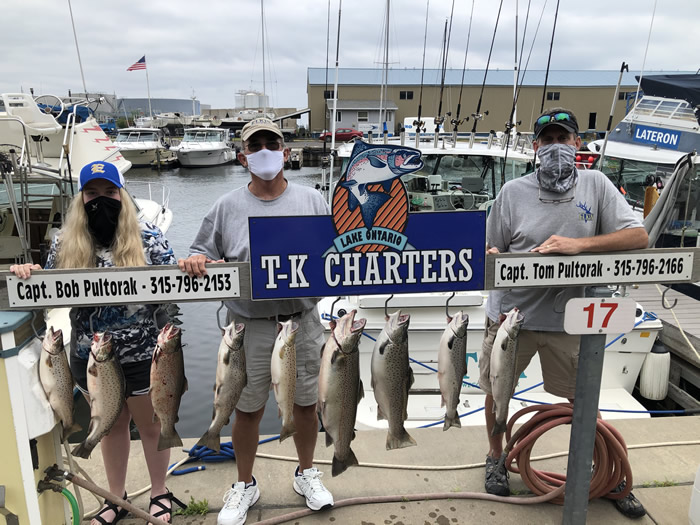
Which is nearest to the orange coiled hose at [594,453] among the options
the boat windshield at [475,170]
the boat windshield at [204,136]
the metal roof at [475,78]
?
the boat windshield at [475,170]

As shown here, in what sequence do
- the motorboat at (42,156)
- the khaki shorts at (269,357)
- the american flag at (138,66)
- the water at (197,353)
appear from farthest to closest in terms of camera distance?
the american flag at (138,66) → the motorboat at (42,156) → the water at (197,353) → the khaki shorts at (269,357)

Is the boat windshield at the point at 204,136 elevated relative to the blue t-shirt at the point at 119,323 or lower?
lower

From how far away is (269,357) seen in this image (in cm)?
282

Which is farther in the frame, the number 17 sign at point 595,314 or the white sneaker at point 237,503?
the white sneaker at point 237,503

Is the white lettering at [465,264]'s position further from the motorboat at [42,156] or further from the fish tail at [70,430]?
the motorboat at [42,156]

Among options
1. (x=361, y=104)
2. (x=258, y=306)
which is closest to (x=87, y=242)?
(x=258, y=306)

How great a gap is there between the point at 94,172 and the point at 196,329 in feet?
25.8

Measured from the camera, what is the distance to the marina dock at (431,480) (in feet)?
9.80

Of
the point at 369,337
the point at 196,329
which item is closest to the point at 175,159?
the point at 196,329

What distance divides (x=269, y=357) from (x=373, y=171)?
119cm

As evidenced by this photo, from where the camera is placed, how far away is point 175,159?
40438 mm

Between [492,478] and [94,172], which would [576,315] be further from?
[94,172]

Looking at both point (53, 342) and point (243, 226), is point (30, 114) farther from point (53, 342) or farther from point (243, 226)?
point (53, 342)

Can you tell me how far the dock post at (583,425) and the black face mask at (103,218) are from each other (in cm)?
235
